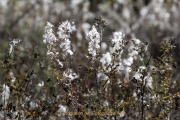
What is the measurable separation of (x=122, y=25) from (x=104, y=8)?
2.38m

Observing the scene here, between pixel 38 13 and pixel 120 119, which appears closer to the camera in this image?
pixel 120 119

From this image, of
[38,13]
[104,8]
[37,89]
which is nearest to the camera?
[37,89]

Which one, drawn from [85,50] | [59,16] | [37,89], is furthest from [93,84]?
[59,16]

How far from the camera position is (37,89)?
4.01 metres

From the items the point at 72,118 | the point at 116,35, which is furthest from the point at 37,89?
the point at 116,35

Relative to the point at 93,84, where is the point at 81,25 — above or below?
above

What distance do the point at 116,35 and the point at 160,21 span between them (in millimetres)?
7122

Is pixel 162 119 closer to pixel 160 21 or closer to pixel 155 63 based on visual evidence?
pixel 155 63

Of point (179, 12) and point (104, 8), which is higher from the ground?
point (104, 8)

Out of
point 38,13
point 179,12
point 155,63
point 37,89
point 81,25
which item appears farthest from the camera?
point 38,13

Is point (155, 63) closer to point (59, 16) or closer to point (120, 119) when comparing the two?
point (120, 119)

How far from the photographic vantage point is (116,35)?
262cm

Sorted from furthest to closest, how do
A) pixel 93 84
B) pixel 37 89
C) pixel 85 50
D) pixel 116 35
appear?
pixel 85 50 → pixel 93 84 → pixel 37 89 → pixel 116 35

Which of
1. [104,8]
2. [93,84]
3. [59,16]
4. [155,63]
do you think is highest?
[104,8]
